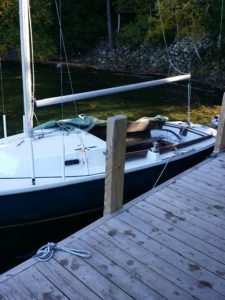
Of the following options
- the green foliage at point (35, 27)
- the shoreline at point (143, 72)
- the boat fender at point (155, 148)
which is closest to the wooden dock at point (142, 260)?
the boat fender at point (155, 148)

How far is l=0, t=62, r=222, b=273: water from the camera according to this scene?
6.50m

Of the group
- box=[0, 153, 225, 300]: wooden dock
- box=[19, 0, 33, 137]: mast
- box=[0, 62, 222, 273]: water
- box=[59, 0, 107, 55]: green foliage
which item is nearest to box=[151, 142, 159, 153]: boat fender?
box=[0, 62, 222, 273]: water

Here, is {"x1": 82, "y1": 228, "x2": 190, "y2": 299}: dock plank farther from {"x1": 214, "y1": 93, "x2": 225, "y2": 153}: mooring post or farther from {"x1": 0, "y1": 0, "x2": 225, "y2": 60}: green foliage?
{"x1": 0, "y1": 0, "x2": 225, "y2": 60}: green foliage

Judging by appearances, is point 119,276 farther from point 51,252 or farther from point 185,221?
point 185,221

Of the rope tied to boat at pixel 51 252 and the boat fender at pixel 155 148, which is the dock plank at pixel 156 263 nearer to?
the rope tied to boat at pixel 51 252

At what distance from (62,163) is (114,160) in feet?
7.38

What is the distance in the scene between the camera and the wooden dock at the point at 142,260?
3.30m

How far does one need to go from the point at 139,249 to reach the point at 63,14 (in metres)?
29.9

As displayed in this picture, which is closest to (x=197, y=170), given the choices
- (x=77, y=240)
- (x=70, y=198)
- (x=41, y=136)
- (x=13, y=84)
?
(x=70, y=198)

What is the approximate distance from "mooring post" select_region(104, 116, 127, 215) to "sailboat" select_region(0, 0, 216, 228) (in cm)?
188

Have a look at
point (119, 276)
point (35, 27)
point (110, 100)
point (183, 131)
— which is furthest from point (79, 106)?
point (35, 27)

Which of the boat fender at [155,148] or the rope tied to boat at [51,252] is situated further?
the boat fender at [155,148]

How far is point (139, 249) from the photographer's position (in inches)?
153

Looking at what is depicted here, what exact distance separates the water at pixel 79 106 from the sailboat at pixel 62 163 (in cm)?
35
